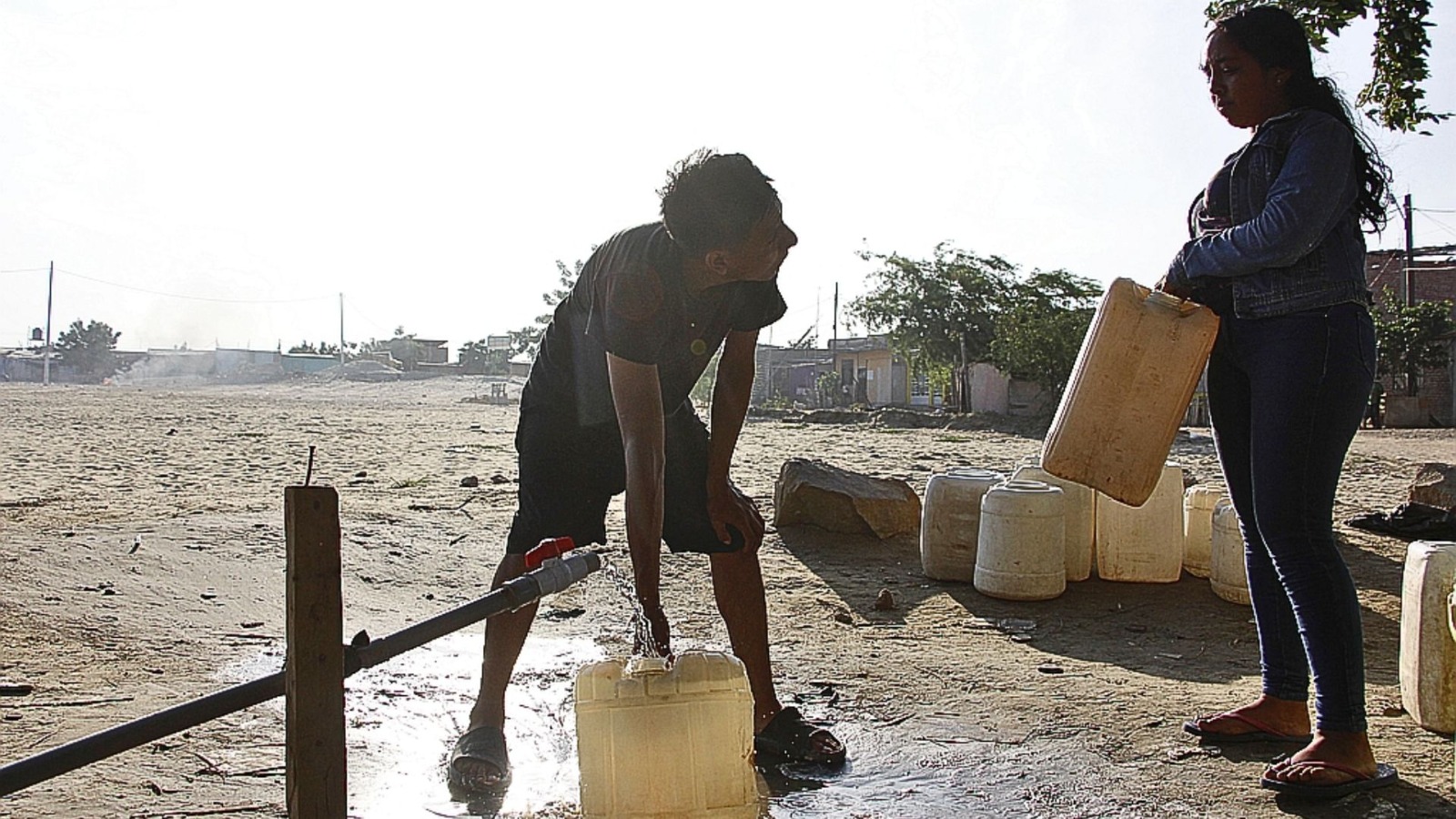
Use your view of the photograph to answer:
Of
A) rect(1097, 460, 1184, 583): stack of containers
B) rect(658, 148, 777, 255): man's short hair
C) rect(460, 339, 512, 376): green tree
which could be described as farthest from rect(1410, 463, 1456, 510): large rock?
rect(460, 339, 512, 376): green tree

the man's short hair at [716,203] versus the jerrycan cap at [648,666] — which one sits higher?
the man's short hair at [716,203]

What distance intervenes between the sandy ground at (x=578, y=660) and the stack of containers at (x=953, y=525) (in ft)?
0.43

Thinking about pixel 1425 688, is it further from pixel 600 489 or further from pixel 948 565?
pixel 948 565

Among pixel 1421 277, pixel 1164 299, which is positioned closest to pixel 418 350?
pixel 1421 277

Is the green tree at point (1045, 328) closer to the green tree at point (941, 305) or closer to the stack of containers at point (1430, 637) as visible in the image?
the green tree at point (941, 305)

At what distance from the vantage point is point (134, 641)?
425 centimetres

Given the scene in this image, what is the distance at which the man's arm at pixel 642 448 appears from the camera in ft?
8.58

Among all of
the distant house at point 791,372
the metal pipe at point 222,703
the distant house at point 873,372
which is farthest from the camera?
the distant house at point 791,372

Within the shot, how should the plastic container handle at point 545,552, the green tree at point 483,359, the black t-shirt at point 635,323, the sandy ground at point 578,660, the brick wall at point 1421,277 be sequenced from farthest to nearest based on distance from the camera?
1. the green tree at point 483,359
2. the brick wall at point 1421,277
3. the sandy ground at point 578,660
4. the black t-shirt at point 635,323
5. the plastic container handle at point 545,552

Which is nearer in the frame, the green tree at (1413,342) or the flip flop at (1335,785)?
the flip flop at (1335,785)

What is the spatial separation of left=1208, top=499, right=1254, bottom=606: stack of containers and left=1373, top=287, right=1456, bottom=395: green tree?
23545 mm

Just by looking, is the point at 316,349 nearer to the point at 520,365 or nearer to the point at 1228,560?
the point at 520,365

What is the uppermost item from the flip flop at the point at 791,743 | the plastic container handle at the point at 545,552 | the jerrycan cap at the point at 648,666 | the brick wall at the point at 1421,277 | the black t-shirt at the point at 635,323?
the brick wall at the point at 1421,277

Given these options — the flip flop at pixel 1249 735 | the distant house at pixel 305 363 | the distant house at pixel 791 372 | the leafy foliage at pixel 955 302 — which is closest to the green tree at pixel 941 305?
the leafy foliage at pixel 955 302
